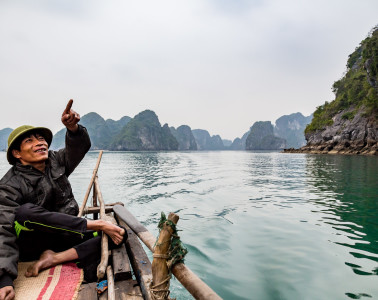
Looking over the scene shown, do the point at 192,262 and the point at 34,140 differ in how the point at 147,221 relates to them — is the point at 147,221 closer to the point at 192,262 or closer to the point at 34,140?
the point at 192,262

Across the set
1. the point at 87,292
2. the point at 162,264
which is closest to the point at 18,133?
the point at 87,292

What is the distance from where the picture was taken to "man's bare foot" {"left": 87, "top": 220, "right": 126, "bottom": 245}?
2811 millimetres

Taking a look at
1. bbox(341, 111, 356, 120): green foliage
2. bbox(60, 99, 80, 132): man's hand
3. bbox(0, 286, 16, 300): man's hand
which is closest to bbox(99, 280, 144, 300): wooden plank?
bbox(0, 286, 16, 300): man's hand

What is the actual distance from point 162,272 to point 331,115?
67050 mm

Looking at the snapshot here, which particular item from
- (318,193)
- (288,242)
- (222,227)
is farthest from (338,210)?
(222,227)

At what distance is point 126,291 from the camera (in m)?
2.30

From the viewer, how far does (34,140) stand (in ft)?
9.44

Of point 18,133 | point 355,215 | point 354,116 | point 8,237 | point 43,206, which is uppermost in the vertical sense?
point 354,116

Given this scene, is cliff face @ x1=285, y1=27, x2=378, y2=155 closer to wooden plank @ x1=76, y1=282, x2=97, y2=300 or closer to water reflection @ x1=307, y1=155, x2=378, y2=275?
water reflection @ x1=307, y1=155, x2=378, y2=275

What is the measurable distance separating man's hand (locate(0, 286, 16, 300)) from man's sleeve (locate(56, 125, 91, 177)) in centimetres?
147

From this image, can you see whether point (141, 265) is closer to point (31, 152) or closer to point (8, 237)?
point (8, 237)

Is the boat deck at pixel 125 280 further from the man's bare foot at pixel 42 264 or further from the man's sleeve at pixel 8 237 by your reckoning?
the man's sleeve at pixel 8 237

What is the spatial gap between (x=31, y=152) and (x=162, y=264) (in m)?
2.05

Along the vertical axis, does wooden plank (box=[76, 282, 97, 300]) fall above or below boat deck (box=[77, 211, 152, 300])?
below
